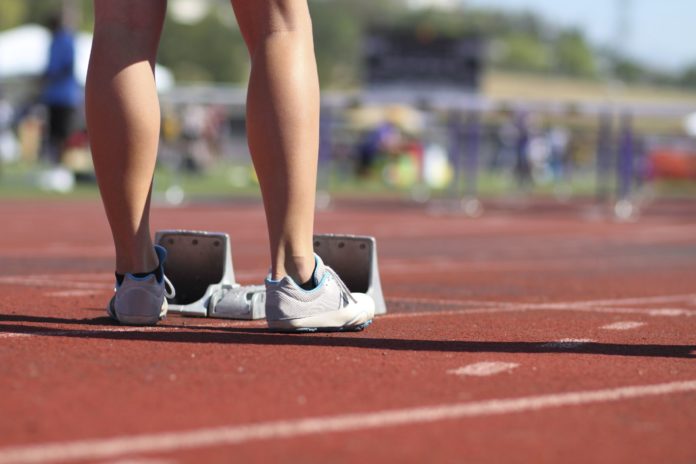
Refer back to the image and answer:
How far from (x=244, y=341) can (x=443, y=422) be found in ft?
3.76

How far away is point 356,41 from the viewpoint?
12838 centimetres

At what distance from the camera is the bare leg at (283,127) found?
12.2 feet

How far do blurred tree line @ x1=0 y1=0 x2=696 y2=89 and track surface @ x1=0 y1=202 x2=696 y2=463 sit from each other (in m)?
69.0

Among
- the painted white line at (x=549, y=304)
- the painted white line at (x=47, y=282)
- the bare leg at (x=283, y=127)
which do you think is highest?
the bare leg at (x=283, y=127)

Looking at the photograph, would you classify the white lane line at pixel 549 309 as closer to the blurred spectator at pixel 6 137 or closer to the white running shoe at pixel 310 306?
the white running shoe at pixel 310 306

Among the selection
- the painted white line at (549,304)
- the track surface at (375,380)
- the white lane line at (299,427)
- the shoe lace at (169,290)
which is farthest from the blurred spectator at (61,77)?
the white lane line at (299,427)

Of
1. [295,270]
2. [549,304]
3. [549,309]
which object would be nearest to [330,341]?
[295,270]

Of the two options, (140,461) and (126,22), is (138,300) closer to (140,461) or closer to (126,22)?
(126,22)

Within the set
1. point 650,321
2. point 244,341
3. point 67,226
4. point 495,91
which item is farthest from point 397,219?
point 495,91

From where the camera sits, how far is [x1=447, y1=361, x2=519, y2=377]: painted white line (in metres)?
3.08

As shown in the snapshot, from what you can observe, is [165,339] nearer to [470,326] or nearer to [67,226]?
[470,326]

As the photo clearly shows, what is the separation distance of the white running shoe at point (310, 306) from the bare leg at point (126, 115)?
43cm

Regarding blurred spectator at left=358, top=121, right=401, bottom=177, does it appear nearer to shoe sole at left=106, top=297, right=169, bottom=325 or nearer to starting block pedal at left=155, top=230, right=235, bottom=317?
starting block pedal at left=155, top=230, right=235, bottom=317

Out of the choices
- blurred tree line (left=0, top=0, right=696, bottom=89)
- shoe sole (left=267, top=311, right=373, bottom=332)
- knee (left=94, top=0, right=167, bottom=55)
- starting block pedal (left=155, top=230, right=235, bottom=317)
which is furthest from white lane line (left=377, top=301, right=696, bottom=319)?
blurred tree line (left=0, top=0, right=696, bottom=89)
